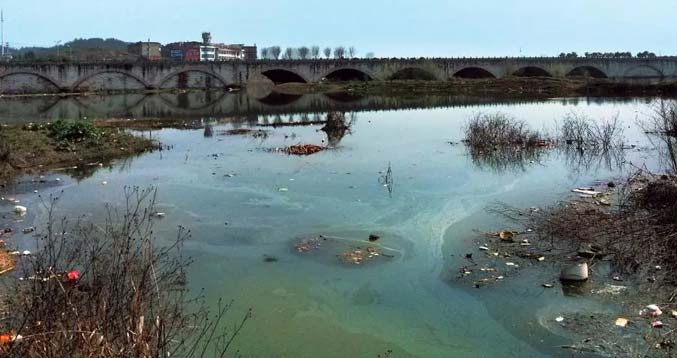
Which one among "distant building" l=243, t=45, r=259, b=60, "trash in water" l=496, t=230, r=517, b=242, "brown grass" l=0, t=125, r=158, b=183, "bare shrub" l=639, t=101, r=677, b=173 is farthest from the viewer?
"distant building" l=243, t=45, r=259, b=60

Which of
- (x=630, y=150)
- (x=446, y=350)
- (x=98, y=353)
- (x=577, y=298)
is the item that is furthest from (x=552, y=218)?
(x=630, y=150)

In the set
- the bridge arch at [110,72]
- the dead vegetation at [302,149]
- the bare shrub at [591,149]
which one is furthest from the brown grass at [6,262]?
the bridge arch at [110,72]

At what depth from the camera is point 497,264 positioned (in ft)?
31.8

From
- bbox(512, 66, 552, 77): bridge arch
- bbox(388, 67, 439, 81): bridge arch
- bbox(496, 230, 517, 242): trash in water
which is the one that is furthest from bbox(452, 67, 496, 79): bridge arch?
bbox(496, 230, 517, 242): trash in water

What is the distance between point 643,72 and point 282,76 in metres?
53.9

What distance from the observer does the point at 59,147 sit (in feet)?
68.5

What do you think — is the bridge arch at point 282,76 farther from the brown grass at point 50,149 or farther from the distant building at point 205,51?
the brown grass at point 50,149

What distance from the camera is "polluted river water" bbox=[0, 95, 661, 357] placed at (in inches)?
298

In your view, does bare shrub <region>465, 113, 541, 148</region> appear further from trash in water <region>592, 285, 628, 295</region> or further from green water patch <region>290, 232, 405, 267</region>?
trash in water <region>592, 285, 628, 295</region>

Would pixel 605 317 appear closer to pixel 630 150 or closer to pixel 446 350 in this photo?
pixel 446 350

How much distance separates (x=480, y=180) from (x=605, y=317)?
368 inches

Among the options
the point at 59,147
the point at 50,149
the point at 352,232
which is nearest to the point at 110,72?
the point at 59,147

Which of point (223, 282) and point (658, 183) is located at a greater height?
point (658, 183)

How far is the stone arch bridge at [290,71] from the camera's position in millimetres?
64812
